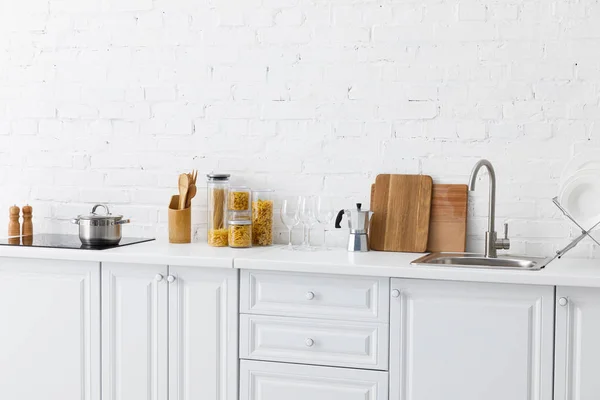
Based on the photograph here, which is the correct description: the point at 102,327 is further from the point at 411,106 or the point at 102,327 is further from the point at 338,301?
the point at 411,106

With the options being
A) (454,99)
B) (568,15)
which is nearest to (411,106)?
(454,99)

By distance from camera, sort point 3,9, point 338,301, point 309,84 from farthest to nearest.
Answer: point 3,9, point 309,84, point 338,301

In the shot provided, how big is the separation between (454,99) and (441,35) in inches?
10.8

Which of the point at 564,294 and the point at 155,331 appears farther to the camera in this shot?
the point at 155,331

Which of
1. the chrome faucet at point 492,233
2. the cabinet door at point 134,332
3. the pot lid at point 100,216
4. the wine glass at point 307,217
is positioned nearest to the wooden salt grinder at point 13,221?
the pot lid at point 100,216

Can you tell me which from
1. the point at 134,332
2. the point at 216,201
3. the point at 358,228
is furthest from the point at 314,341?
the point at 216,201

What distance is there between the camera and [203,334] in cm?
317

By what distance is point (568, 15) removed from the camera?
322 cm

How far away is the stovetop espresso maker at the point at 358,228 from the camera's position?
3330mm

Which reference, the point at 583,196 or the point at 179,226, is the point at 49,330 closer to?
the point at 179,226

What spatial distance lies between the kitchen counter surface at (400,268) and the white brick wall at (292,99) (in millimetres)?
321

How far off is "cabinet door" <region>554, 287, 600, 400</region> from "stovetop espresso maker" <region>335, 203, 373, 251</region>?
865mm

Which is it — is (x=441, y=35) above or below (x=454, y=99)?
above

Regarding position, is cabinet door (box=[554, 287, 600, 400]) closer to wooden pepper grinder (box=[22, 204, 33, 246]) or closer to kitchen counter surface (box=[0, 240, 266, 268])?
kitchen counter surface (box=[0, 240, 266, 268])
